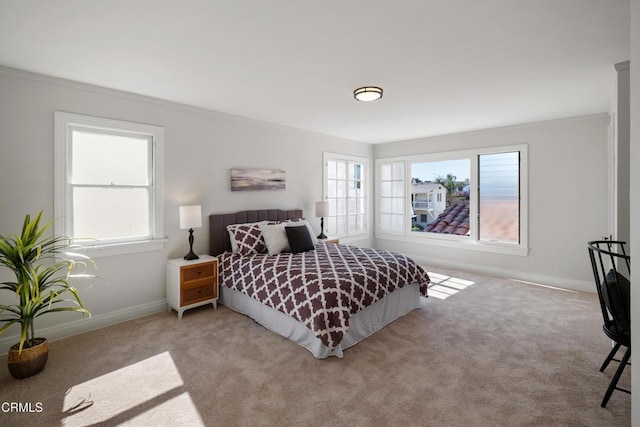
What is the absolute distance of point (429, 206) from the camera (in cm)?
610

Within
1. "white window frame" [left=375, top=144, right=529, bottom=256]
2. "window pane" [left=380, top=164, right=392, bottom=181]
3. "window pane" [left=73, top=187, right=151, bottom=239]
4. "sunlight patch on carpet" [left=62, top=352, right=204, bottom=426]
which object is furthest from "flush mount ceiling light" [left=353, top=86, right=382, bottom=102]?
"window pane" [left=380, top=164, right=392, bottom=181]

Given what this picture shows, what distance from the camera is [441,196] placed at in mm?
5914

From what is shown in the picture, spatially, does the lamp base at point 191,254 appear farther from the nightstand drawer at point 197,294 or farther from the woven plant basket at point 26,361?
the woven plant basket at point 26,361

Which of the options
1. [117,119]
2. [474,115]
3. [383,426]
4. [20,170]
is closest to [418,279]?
[383,426]

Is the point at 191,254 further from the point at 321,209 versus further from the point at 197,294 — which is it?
the point at 321,209

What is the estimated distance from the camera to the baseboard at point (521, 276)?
4441 mm

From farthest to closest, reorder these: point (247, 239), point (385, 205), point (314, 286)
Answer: point (385, 205), point (247, 239), point (314, 286)

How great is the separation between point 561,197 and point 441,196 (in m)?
1.81

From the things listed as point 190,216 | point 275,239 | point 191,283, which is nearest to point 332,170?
point 275,239

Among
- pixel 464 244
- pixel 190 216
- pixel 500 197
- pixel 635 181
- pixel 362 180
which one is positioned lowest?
pixel 464 244

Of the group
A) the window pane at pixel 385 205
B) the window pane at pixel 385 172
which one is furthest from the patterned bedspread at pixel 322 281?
the window pane at pixel 385 172

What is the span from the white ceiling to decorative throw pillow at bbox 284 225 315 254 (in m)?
1.56

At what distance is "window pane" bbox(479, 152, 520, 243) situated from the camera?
5016mm

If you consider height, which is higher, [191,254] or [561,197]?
[561,197]
